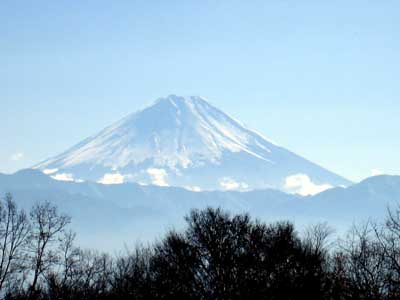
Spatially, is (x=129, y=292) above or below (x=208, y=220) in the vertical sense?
below

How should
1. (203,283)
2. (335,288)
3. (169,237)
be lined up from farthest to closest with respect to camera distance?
(169,237)
(203,283)
(335,288)

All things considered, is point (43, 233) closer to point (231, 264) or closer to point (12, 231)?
point (12, 231)

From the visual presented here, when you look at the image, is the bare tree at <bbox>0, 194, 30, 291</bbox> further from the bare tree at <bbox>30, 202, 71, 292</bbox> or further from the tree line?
the tree line

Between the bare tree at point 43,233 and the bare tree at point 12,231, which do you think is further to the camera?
the bare tree at point 43,233

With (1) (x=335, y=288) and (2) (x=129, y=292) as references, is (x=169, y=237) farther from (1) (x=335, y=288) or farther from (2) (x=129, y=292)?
(1) (x=335, y=288)

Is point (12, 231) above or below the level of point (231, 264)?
above

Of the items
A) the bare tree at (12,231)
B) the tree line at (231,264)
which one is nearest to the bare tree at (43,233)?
the tree line at (231,264)

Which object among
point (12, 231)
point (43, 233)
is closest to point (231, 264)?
point (43, 233)

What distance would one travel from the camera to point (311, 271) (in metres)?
45.1

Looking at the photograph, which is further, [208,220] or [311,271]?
[208,220]

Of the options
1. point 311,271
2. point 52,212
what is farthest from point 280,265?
point 52,212

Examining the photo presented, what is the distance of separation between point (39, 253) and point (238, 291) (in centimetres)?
1344

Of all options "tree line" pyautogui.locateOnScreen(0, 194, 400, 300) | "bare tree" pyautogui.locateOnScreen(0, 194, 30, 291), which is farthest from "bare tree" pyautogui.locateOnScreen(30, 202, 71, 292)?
"bare tree" pyautogui.locateOnScreen(0, 194, 30, 291)

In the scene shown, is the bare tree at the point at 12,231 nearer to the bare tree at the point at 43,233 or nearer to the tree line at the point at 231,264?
the bare tree at the point at 43,233
